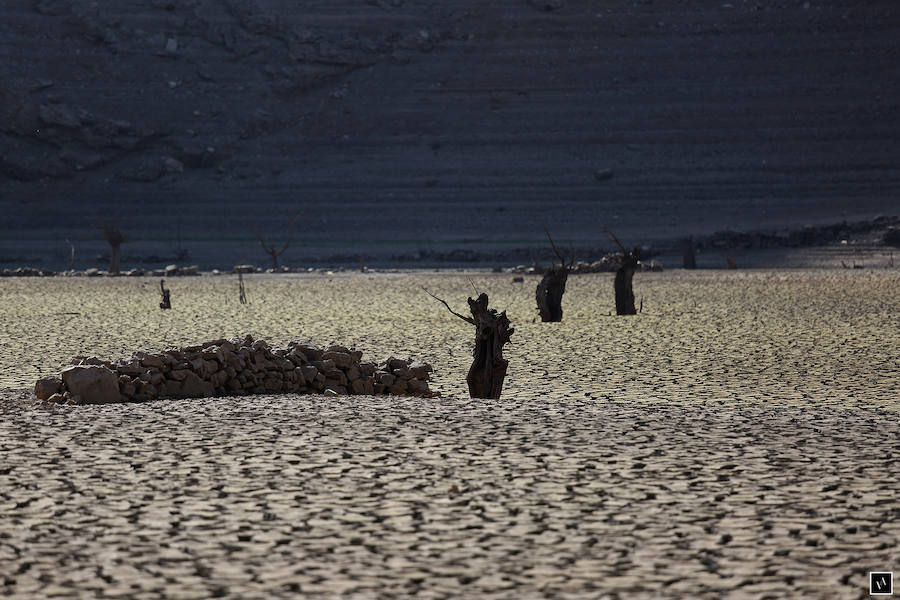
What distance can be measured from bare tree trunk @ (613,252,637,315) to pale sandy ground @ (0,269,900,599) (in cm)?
740

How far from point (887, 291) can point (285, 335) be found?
14808 millimetres

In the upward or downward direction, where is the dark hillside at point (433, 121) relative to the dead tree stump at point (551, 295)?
upward

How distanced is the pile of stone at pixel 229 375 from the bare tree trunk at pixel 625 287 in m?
10.1

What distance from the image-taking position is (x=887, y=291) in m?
25.4

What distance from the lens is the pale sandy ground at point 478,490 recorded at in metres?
4.65

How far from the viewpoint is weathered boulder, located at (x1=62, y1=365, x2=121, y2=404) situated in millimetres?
9148
